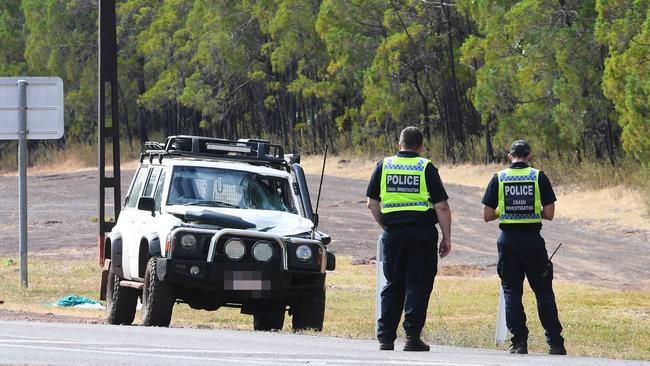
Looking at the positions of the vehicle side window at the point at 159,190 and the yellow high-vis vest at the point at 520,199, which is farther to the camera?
the vehicle side window at the point at 159,190

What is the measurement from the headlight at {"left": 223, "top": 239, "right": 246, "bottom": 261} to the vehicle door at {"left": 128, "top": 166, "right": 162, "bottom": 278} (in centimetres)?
115

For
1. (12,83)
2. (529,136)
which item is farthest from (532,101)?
(12,83)

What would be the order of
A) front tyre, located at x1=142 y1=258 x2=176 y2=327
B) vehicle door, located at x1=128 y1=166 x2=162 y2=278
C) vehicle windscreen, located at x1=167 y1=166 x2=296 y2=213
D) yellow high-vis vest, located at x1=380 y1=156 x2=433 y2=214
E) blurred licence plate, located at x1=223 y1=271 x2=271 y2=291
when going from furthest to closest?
1. vehicle windscreen, located at x1=167 y1=166 x2=296 y2=213
2. vehicle door, located at x1=128 y1=166 x2=162 y2=278
3. front tyre, located at x1=142 y1=258 x2=176 y2=327
4. blurred licence plate, located at x1=223 y1=271 x2=271 y2=291
5. yellow high-vis vest, located at x1=380 y1=156 x2=433 y2=214

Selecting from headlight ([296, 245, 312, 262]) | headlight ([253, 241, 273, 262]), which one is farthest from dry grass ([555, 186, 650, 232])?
headlight ([253, 241, 273, 262])

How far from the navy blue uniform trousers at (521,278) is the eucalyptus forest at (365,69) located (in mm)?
22706

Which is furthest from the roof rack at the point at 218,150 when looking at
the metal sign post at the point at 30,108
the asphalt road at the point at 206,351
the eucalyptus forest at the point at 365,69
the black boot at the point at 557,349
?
the eucalyptus forest at the point at 365,69

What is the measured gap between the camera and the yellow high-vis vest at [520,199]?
12.8 m

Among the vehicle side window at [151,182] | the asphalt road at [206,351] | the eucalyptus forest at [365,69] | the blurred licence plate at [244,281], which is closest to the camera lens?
the asphalt road at [206,351]

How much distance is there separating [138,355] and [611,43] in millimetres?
27785

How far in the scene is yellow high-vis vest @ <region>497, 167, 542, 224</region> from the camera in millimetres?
12789

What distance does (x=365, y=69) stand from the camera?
187ft

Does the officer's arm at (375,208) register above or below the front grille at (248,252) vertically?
above

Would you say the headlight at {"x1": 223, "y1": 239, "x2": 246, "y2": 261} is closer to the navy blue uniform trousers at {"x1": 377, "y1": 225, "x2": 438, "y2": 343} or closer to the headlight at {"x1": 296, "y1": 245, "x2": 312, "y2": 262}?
the headlight at {"x1": 296, "y1": 245, "x2": 312, "y2": 262}

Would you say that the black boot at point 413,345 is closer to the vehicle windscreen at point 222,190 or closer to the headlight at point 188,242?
the headlight at point 188,242
